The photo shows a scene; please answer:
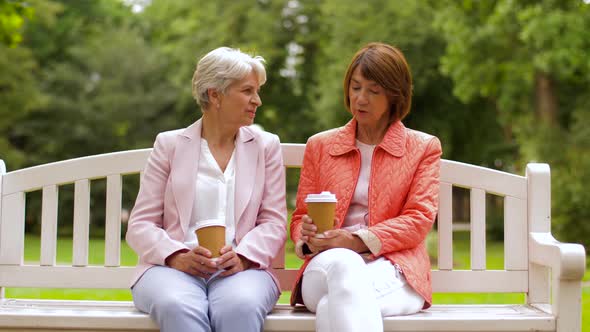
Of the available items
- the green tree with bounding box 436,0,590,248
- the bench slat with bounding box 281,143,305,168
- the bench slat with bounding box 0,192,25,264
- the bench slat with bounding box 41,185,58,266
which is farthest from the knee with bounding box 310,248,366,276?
the green tree with bounding box 436,0,590,248

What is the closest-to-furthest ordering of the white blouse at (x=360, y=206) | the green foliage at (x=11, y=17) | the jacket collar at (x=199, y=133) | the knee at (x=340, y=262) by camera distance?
the knee at (x=340, y=262) < the white blouse at (x=360, y=206) < the jacket collar at (x=199, y=133) < the green foliage at (x=11, y=17)

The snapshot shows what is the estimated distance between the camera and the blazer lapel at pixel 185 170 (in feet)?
12.4

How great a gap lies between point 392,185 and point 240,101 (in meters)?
0.81

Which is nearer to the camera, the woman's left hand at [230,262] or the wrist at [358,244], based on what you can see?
the woman's left hand at [230,262]

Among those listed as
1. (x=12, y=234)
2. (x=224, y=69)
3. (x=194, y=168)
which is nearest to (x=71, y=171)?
(x=12, y=234)

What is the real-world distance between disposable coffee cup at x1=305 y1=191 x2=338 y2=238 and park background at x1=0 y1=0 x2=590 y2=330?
11.8 meters

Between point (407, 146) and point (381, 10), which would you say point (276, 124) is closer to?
point (381, 10)

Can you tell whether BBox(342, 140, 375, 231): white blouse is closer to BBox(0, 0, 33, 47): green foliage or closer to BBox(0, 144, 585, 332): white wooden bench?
BBox(0, 144, 585, 332): white wooden bench

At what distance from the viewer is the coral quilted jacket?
3643 millimetres

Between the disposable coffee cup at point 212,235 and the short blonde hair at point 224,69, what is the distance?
77 centimetres

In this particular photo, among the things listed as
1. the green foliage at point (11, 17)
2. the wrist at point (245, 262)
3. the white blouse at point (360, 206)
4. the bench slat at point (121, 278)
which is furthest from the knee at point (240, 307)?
the green foliage at point (11, 17)

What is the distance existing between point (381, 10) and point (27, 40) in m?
14.3

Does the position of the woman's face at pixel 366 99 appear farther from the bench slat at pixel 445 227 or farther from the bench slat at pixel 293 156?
the bench slat at pixel 445 227

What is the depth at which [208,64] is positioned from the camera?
12.8ft
